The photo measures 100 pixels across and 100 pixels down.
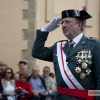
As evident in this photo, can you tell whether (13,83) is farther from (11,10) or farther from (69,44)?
(69,44)

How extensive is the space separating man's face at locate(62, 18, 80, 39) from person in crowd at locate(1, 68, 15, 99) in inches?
132

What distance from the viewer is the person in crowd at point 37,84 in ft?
25.7

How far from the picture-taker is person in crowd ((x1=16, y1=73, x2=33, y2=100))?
7629 millimetres

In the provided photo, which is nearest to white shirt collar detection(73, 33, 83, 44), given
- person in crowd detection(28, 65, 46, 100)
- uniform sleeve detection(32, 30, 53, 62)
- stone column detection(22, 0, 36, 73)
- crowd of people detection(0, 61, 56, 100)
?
uniform sleeve detection(32, 30, 53, 62)

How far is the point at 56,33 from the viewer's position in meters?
10.7

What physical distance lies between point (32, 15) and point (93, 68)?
593cm

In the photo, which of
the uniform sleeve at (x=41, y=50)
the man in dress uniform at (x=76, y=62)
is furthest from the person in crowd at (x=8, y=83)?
the man in dress uniform at (x=76, y=62)

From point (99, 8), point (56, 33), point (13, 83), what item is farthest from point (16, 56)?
point (99, 8)

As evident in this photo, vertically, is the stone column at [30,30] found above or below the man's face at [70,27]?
below

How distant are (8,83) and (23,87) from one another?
289mm

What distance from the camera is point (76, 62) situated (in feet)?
14.2

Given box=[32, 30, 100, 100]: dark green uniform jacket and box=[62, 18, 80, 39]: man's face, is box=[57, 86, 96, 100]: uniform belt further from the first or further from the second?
box=[62, 18, 80, 39]: man's face

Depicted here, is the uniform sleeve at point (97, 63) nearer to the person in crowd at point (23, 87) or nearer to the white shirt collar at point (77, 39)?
the white shirt collar at point (77, 39)

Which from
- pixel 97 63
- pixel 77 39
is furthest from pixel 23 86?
pixel 97 63
